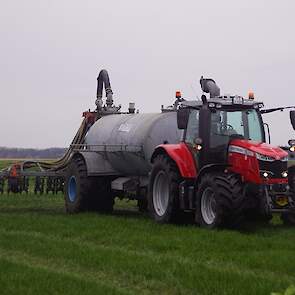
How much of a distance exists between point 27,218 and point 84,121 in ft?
16.8

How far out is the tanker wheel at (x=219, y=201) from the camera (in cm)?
1112

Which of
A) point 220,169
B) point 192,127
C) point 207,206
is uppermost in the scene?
point 192,127

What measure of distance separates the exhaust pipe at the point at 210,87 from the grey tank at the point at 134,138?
1517 mm

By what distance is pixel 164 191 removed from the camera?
44.4ft

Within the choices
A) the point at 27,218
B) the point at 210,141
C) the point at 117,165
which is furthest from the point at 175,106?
the point at 27,218

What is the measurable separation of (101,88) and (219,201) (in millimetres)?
8813

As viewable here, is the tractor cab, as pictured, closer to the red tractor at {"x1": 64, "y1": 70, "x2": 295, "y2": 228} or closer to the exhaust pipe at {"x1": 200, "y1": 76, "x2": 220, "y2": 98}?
the red tractor at {"x1": 64, "y1": 70, "x2": 295, "y2": 228}

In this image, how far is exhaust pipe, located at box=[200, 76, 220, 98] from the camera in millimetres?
13351

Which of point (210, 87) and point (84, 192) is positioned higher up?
point (210, 87)

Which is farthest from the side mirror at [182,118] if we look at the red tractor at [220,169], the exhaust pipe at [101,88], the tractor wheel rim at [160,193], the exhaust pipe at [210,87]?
the exhaust pipe at [101,88]

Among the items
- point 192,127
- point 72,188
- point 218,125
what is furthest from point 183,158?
point 72,188

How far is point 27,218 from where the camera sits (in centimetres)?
1383

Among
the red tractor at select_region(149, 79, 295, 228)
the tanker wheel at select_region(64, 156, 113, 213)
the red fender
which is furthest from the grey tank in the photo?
the red fender

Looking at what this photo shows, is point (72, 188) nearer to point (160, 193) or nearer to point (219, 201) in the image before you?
point (160, 193)
